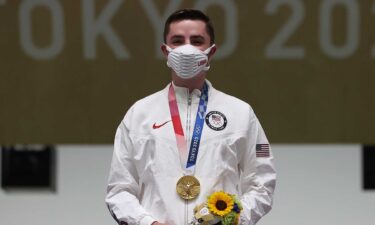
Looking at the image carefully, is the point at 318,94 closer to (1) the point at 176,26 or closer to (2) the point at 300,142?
(2) the point at 300,142

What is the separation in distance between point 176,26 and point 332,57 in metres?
2.70

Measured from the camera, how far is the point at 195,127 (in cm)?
235

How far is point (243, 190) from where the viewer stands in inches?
95.5

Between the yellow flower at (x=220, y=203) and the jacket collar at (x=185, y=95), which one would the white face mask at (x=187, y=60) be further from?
the yellow flower at (x=220, y=203)

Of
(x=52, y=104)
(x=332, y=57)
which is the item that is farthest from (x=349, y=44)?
(x=52, y=104)

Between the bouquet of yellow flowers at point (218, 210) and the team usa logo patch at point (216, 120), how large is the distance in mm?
230

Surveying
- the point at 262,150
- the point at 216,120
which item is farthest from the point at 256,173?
the point at 216,120

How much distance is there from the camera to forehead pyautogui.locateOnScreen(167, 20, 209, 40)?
2.41 meters

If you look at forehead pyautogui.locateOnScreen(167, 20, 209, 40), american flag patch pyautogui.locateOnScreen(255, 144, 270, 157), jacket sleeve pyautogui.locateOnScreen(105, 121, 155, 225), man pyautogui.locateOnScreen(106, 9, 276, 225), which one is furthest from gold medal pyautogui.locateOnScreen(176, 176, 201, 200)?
forehead pyautogui.locateOnScreen(167, 20, 209, 40)

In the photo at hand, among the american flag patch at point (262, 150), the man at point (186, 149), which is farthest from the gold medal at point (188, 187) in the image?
the american flag patch at point (262, 150)

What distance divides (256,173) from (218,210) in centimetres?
26

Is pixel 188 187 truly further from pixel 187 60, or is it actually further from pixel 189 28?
pixel 189 28

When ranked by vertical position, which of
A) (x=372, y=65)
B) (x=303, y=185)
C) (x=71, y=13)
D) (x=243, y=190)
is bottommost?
(x=303, y=185)

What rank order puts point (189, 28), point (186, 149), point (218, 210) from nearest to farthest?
point (218, 210)
point (186, 149)
point (189, 28)
